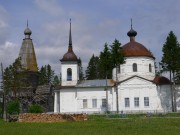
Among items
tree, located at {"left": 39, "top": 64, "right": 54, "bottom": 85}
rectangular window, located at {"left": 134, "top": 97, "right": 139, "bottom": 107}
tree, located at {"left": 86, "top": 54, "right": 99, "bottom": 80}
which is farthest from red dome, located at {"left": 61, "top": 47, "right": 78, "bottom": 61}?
tree, located at {"left": 39, "top": 64, "right": 54, "bottom": 85}

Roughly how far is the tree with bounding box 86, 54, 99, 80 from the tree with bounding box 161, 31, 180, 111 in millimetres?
35638

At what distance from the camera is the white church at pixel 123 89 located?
160 ft

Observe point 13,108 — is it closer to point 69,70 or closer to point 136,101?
point 69,70

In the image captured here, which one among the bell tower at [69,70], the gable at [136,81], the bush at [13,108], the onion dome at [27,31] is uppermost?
the onion dome at [27,31]

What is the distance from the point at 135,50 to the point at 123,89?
6174 mm

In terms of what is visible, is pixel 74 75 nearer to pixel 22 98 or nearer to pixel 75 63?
pixel 75 63

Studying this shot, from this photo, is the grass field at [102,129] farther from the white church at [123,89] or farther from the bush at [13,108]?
the white church at [123,89]

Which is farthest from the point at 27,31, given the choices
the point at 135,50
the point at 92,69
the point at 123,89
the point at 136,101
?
the point at 136,101

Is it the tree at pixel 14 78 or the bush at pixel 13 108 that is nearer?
the bush at pixel 13 108

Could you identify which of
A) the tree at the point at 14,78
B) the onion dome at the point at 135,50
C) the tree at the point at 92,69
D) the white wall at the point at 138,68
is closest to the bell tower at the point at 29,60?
the tree at the point at 14,78

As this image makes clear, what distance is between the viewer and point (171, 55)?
44500 mm

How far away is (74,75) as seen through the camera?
52406mm

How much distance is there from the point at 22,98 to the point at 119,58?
19104 mm

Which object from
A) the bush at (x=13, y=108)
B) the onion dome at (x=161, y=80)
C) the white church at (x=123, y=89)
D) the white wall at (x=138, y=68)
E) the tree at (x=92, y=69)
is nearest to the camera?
the bush at (x=13, y=108)
